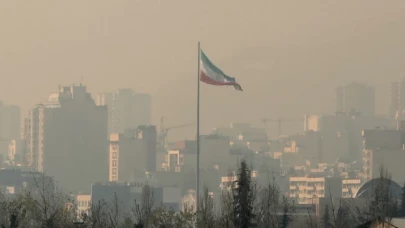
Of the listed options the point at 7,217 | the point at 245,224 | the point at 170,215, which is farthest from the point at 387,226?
the point at 7,217

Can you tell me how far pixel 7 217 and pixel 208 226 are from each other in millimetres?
7683

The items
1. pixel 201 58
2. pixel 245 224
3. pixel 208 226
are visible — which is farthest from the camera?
pixel 201 58

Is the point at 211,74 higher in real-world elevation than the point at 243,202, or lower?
higher

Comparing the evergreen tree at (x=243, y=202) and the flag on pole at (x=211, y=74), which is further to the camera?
the flag on pole at (x=211, y=74)

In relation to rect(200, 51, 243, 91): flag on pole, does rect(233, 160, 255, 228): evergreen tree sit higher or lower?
lower

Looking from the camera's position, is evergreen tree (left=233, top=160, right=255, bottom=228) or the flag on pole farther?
the flag on pole

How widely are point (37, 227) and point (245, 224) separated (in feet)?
30.9

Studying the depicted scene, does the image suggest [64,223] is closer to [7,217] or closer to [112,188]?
[7,217]

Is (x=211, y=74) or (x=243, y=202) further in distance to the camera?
(x=211, y=74)

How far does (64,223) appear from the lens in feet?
173

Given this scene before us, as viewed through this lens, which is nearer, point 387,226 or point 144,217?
point 387,226

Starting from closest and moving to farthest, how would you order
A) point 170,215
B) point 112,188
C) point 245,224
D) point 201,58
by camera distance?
point 245,224, point 170,215, point 201,58, point 112,188

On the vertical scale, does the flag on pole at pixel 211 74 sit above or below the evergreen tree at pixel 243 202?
above

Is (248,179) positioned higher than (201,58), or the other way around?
(201,58)
